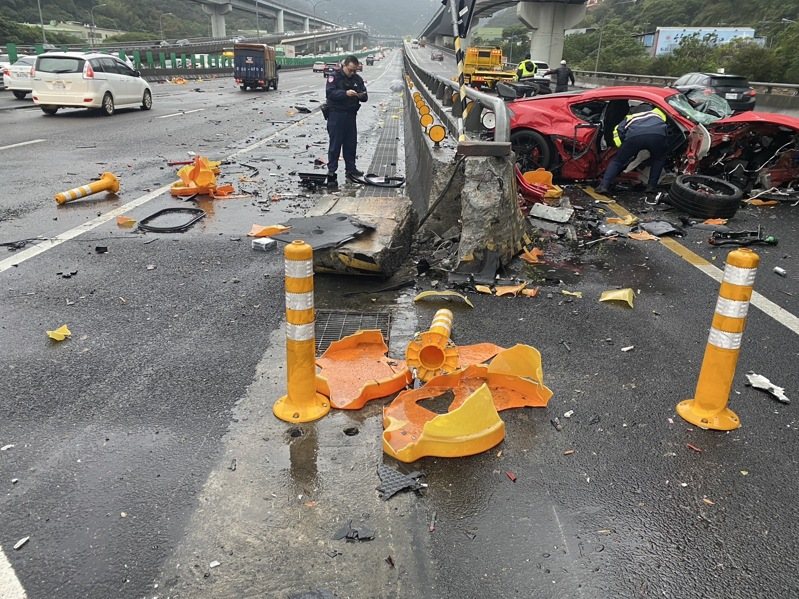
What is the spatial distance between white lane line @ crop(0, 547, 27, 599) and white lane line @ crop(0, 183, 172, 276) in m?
4.14

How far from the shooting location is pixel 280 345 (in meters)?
4.46

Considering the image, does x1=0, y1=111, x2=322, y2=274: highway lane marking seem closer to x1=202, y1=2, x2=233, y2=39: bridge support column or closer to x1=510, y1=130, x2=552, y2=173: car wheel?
x1=510, y1=130, x2=552, y2=173: car wheel

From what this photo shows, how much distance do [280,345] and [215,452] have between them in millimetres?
1344

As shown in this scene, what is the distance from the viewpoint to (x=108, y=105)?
18.8 m

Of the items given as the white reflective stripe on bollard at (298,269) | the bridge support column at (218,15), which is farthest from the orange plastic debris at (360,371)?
the bridge support column at (218,15)

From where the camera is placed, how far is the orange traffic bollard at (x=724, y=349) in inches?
128

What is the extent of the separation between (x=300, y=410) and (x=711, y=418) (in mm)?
2337

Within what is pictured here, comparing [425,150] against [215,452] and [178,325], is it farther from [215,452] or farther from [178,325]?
[215,452]

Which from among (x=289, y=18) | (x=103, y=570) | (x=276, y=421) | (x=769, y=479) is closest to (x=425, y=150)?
(x=276, y=421)

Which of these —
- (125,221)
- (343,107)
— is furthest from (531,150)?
(125,221)

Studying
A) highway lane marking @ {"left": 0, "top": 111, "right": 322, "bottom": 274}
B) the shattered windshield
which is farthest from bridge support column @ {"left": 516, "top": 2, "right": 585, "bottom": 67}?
highway lane marking @ {"left": 0, "top": 111, "right": 322, "bottom": 274}

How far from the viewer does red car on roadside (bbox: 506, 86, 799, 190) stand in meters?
9.44

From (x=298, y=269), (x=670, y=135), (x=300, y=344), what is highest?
(x=670, y=135)

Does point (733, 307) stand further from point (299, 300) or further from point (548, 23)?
point (548, 23)
